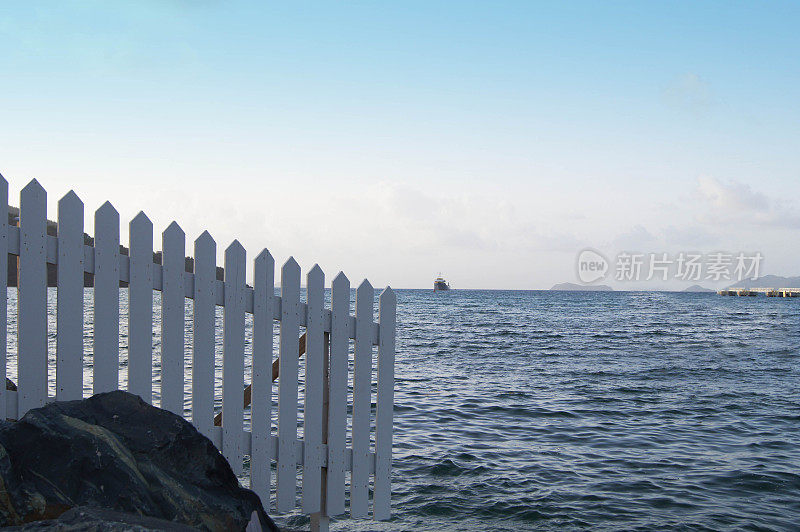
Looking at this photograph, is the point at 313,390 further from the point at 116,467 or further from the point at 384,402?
the point at 116,467

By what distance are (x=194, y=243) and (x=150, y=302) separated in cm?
47

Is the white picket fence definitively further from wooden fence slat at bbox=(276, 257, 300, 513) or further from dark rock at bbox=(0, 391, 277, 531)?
dark rock at bbox=(0, 391, 277, 531)

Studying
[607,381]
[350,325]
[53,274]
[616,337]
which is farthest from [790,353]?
[53,274]

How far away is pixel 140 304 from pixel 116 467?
1.27m

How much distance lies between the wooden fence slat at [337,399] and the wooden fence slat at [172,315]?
3.42 feet

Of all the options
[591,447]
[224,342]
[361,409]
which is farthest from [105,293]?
[591,447]

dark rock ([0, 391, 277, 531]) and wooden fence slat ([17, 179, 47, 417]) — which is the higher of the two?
wooden fence slat ([17, 179, 47, 417])

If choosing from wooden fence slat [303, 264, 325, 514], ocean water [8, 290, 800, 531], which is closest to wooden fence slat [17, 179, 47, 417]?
wooden fence slat [303, 264, 325, 514]

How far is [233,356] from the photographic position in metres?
4.24

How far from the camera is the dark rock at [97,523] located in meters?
2.39

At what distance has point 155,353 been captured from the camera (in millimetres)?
16016

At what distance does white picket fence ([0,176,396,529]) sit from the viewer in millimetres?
3809

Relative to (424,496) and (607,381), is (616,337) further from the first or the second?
(424,496)

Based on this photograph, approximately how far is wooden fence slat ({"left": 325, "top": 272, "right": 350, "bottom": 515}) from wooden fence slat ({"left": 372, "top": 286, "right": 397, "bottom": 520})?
28cm
